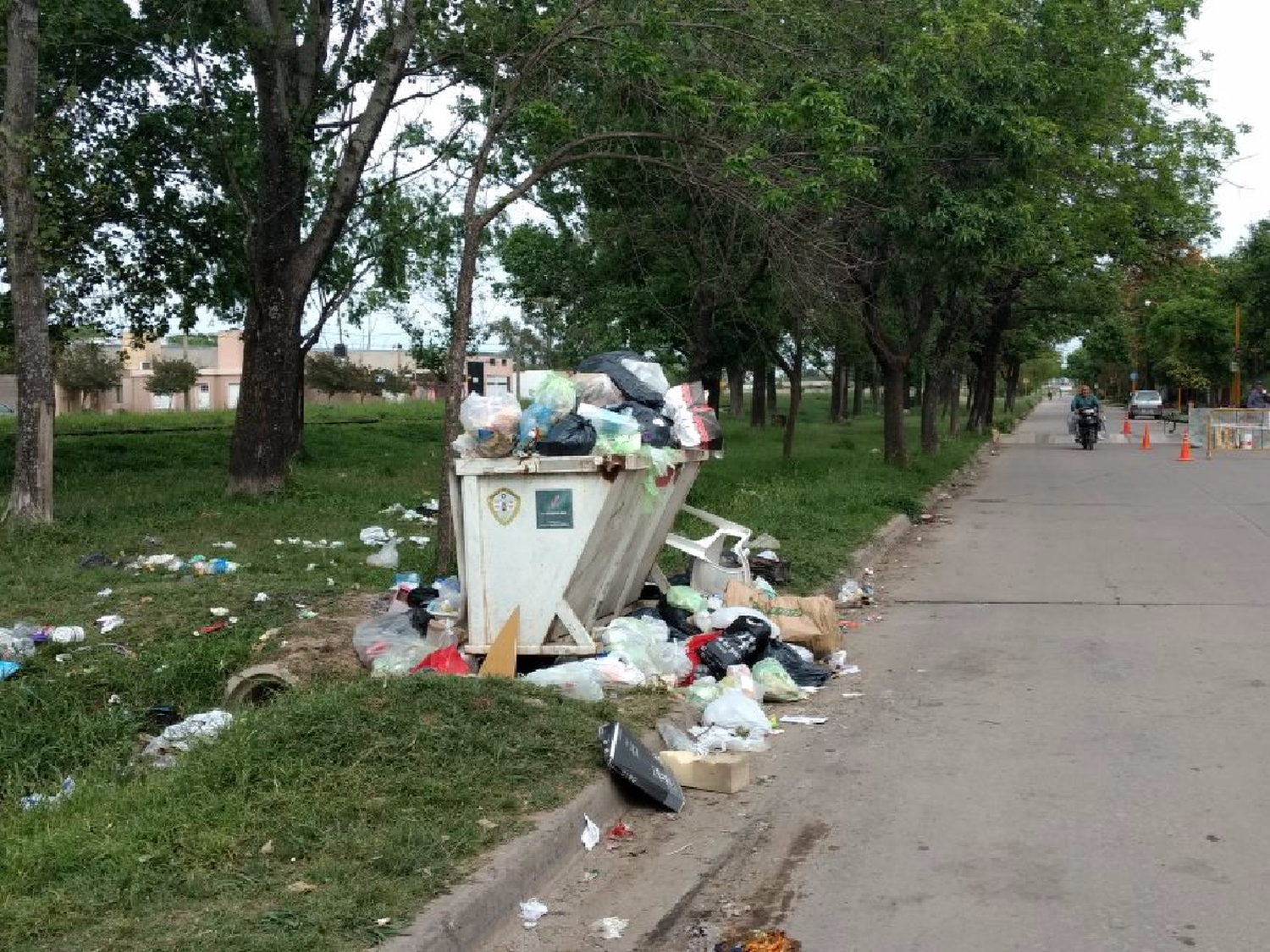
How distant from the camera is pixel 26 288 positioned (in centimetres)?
1280

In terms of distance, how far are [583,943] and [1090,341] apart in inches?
2352

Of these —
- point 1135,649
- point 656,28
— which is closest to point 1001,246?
point 656,28

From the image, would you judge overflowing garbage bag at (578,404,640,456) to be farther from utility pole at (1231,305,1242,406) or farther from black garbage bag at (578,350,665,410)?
utility pole at (1231,305,1242,406)

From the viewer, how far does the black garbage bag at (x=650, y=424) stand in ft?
27.2

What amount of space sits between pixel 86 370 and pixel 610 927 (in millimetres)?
67617

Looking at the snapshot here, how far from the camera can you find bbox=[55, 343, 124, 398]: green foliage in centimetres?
6475

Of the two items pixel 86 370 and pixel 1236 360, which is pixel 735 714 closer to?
pixel 1236 360

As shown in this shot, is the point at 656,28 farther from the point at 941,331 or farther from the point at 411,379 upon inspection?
the point at 411,379

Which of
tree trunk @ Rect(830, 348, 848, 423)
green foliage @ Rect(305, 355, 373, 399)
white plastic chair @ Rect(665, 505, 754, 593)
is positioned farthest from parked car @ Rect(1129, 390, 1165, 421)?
white plastic chair @ Rect(665, 505, 754, 593)

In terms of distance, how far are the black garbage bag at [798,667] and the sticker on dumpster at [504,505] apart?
1.97 meters

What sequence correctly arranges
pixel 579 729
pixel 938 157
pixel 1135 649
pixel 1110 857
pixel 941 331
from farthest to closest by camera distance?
pixel 941 331
pixel 938 157
pixel 1135 649
pixel 579 729
pixel 1110 857

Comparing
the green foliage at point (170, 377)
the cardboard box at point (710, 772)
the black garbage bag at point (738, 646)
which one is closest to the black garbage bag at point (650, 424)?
the black garbage bag at point (738, 646)

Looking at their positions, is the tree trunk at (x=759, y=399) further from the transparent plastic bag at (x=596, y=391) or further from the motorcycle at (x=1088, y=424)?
the transparent plastic bag at (x=596, y=391)

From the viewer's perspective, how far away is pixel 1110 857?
16.3 feet
